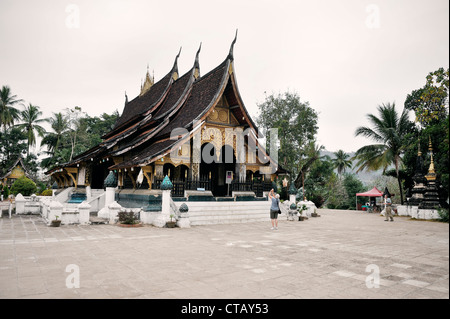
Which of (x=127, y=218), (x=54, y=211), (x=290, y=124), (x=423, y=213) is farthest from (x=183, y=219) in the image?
(x=290, y=124)

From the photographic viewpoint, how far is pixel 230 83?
14797 mm

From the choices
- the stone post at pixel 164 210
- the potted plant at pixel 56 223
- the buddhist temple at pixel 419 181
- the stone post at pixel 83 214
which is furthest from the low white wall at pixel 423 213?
the potted plant at pixel 56 223

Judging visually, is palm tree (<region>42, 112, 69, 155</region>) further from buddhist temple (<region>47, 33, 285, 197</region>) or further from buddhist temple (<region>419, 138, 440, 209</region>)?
buddhist temple (<region>419, 138, 440, 209</region>)

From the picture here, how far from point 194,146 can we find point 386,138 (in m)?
16.4

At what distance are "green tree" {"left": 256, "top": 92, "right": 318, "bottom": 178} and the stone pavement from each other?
2286cm

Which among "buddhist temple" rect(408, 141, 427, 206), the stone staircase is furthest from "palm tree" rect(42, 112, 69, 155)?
"buddhist temple" rect(408, 141, 427, 206)

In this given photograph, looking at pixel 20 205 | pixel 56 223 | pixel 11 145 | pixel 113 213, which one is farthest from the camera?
pixel 11 145

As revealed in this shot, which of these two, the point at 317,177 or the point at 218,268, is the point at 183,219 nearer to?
the point at 218,268

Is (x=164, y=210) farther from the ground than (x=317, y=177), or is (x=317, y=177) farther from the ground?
(x=317, y=177)

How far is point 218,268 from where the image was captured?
184 inches

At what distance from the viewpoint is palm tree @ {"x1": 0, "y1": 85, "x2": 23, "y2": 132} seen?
38.8 metres

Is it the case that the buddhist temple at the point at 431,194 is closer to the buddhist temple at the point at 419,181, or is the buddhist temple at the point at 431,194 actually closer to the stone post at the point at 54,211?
the buddhist temple at the point at 419,181

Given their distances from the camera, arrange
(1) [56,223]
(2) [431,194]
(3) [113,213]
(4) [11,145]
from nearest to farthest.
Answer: (1) [56,223] < (3) [113,213] < (2) [431,194] < (4) [11,145]

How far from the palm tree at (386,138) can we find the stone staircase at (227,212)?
13.1 meters
